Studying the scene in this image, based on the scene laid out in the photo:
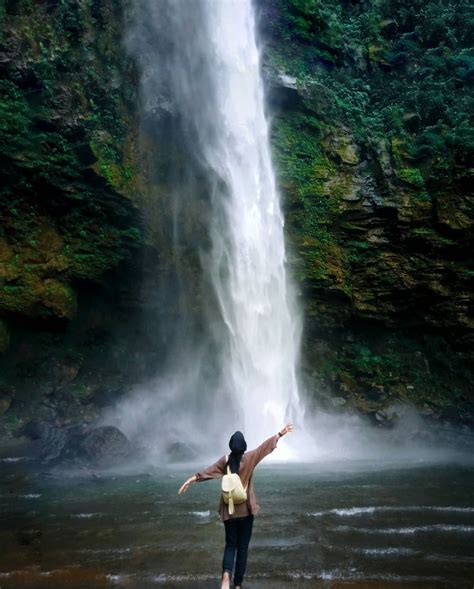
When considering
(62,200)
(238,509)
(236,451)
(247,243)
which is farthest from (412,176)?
(238,509)

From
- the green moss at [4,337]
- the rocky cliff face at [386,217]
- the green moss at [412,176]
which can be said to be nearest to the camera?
the green moss at [4,337]

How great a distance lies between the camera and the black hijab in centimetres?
379

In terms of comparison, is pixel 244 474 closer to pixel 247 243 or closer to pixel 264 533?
pixel 264 533

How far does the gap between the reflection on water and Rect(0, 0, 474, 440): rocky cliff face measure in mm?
5870

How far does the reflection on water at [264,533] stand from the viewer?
170 inches

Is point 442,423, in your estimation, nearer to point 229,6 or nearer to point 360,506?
point 360,506

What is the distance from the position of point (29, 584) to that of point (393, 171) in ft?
42.7

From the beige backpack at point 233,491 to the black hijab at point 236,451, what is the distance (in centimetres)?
8

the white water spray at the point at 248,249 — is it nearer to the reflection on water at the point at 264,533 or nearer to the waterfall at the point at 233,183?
the waterfall at the point at 233,183

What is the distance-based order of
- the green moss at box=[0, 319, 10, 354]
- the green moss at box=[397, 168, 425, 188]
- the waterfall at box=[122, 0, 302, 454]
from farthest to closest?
the green moss at box=[397, 168, 425, 188] → the waterfall at box=[122, 0, 302, 454] → the green moss at box=[0, 319, 10, 354]

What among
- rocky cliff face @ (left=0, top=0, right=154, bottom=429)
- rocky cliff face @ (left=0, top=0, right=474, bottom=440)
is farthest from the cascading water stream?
rocky cliff face @ (left=0, top=0, right=154, bottom=429)

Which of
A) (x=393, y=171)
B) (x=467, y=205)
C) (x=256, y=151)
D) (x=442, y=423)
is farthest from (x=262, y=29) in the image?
(x=442, y=423)

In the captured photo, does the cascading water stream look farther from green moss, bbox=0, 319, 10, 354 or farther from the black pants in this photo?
the black pants

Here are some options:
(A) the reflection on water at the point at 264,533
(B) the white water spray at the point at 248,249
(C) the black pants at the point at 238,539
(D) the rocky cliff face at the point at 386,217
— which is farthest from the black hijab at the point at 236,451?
(D) the rocky cliff face at the point at 386,217
